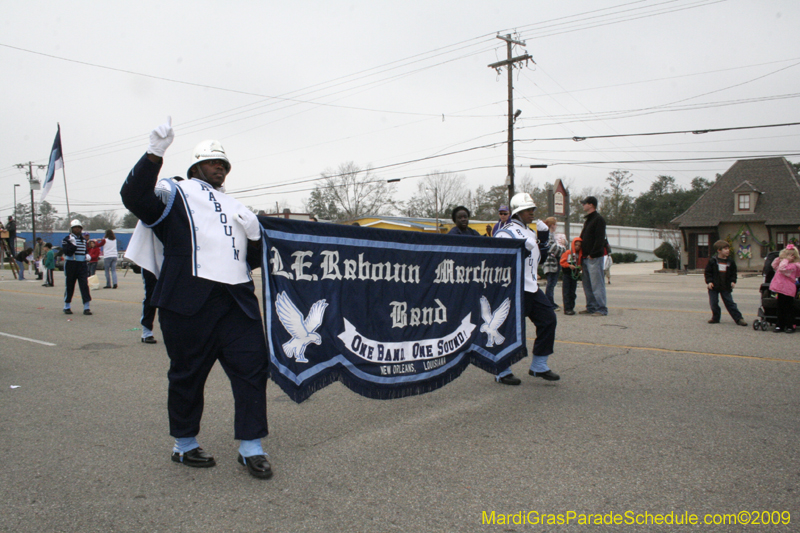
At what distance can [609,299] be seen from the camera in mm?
14219

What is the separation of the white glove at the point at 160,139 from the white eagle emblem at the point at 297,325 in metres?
1.11

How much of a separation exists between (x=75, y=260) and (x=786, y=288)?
11952 millimetres

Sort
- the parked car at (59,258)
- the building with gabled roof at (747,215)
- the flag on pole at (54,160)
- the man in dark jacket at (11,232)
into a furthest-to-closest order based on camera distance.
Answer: the building with gabled roof at (747,215) → the man in dark jacket at (11,232) → the flag on pole at (54,160) → the parked car at (59,258)

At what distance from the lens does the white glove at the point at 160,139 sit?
3.18 meters

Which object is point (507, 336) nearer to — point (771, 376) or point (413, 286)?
point (413, 286)

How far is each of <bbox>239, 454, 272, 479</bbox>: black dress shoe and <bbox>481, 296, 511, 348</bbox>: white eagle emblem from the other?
230 centimetres

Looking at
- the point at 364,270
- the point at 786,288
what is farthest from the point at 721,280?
the point at 364,270

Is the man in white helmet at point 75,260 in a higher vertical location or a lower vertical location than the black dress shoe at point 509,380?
higher

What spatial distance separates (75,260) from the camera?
11.0 metres

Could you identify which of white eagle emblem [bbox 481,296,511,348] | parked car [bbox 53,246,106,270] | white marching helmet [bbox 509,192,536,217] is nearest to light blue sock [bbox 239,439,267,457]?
white eagle emblem [bbox 481,296,511,348]

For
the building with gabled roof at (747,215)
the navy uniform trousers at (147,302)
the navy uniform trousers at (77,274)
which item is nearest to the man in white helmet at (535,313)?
the navy uniform trousers at (147,302)

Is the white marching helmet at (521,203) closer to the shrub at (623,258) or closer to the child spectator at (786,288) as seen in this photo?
the child spectator at (786,288)

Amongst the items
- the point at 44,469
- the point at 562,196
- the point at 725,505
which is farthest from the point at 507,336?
the point at 562,196

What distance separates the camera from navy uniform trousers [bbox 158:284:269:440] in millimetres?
3381
